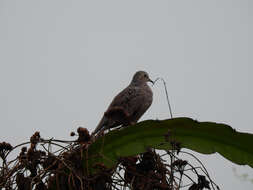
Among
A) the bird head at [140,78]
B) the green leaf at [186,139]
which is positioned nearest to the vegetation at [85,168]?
the green leaf at [186,139]

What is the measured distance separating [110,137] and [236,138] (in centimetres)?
93

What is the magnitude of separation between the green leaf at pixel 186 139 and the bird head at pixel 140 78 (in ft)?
15.5

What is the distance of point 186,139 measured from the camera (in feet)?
10.2

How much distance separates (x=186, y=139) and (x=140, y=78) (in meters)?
4.97

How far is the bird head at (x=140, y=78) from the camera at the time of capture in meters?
7.91

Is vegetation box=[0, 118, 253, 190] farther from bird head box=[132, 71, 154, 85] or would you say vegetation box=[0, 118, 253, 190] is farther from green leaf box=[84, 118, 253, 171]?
bird head box=[132, 71, 154, 85]

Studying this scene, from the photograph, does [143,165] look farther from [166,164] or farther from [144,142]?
[144,142]

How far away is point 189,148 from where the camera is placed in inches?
122

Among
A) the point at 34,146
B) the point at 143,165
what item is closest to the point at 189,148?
the point at 143,165

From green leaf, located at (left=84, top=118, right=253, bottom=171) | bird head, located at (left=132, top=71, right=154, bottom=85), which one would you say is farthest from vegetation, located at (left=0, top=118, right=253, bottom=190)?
bird head, located at (left=132, top=71, right=154, bottom=85)

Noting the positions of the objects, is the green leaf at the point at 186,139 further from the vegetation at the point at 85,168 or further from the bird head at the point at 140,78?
the bird head at the point at 140,78

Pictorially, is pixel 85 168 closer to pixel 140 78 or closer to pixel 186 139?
pixel 186 139

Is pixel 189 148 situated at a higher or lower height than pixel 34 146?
lower

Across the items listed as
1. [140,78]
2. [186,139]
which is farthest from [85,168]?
[140,78]
